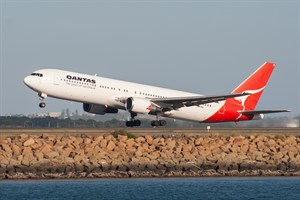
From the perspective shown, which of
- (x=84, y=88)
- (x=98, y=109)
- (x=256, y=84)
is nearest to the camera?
(x=84, y=88)

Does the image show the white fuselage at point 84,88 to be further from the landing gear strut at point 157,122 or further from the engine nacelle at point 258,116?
the engine nacelle at point 258,116

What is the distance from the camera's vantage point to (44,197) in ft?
157

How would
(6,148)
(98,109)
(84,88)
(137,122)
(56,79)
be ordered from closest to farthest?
(6,148) < (56,79) < (84,88) < (98,109) < (137,122)

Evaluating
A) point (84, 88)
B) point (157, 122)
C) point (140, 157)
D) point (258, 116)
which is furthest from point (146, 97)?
point (140, 157)

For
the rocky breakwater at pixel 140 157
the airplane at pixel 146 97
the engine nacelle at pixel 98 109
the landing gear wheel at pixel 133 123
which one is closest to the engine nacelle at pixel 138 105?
the airplane at pixel 146 97

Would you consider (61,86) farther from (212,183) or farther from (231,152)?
(212,183)

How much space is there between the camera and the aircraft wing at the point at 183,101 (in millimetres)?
76188

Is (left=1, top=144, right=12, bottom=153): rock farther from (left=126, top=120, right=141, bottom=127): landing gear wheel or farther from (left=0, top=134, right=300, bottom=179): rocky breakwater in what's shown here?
(left=126, top=120, right=141, bottom=127): landing gear wheel

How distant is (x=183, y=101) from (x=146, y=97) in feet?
9.52

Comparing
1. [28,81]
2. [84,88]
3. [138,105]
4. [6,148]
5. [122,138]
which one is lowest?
[6,148]

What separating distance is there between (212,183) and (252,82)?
106 ft

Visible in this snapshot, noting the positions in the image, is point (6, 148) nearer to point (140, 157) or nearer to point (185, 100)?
point (140, 157)

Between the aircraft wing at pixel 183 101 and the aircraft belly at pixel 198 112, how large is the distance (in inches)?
46.9

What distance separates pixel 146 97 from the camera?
7681 cm
